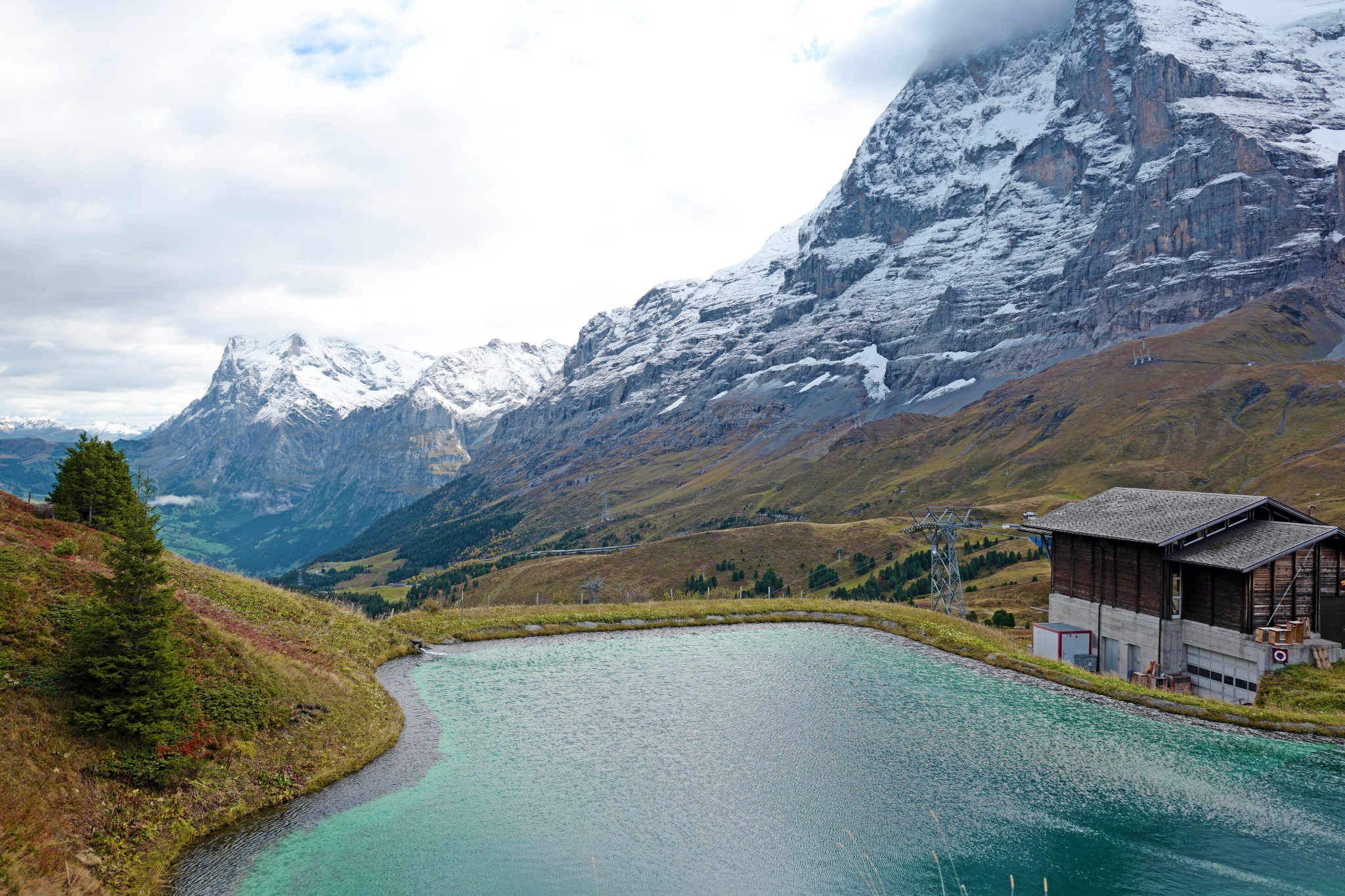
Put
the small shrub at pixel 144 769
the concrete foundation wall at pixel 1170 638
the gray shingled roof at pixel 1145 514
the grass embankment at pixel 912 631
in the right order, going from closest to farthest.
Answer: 1. the small shrub at pixel 144 769
2. the grass embankment at pixel 912 631
3. the concrete foundation wall at pixel 1170 638
4. the gray shingled roof at pixel 1145 514

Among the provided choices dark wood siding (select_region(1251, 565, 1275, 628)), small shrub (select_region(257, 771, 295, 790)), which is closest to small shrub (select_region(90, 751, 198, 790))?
small shrub (select_region(257, 771, 295, 790))

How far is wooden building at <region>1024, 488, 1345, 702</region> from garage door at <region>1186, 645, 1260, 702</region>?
56 mm

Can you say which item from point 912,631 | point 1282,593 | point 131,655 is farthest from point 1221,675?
point 131,655

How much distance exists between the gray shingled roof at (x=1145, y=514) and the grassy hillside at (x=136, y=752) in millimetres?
42333

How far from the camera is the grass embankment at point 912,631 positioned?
37.5 meters

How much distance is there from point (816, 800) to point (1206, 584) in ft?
98.0

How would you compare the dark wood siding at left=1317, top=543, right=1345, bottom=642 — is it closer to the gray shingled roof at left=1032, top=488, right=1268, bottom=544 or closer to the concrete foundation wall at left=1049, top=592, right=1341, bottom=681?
the concrete foundation wall at left=1049, top=592, right=1341, bottom=681

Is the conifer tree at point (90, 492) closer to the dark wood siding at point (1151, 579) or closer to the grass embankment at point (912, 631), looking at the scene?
the grass embankment at point (912, 631)

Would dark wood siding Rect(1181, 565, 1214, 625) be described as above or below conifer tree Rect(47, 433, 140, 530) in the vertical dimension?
below

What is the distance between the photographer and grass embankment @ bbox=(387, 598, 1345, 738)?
37469 millimetres

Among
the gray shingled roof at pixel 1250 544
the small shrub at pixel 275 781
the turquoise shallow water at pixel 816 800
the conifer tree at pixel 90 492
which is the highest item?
the conifer tree at pixel 90 492

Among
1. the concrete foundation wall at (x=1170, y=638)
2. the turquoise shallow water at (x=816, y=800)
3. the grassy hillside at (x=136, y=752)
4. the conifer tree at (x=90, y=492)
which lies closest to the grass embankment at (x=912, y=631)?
the concrete foundation wall at (x=1170, y=638)

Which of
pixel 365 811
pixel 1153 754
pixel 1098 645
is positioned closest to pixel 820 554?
pixel 1098 645

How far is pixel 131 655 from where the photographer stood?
26.0 m
